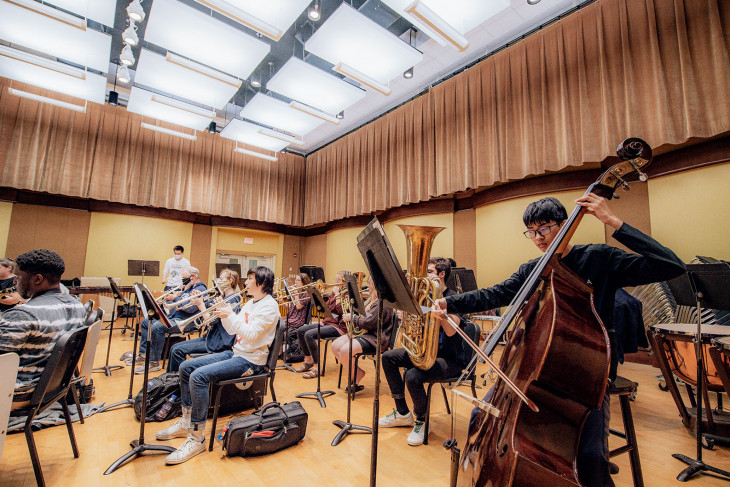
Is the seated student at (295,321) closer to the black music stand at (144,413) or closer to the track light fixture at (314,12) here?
the black music stand at (144,413)

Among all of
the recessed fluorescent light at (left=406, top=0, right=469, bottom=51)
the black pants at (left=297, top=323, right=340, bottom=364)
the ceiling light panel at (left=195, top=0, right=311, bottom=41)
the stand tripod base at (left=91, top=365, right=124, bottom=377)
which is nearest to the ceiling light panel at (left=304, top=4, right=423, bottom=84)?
the ceiling light panel at (left=195, top=0, right=311, bottom=41)

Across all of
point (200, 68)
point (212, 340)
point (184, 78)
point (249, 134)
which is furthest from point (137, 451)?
point (249, 134)

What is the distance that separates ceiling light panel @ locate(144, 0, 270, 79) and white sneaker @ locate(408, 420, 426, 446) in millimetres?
5320

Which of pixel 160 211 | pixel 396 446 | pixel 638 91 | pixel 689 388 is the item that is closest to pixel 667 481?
pixel 689 388

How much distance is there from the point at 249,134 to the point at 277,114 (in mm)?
1225

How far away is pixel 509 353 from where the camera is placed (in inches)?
58.0

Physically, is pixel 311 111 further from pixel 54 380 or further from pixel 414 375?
pixel 54 380

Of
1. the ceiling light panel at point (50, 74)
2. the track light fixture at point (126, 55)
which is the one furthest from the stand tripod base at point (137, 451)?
the track light fixture at point (126, 55)

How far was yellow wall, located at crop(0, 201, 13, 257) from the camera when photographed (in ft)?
24.2

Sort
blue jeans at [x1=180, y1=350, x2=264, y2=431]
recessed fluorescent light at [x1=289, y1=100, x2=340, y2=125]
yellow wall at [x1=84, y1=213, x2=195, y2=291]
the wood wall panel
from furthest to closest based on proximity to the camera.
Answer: yellow wall at [x1=84, y1=213, x2=195, y2=291]
the wood wall panel
recessed fluorescent light at [x1=289, y1=100, x2=340, y2=125]
blue jeans at [x1=180, y1=350, x2=264, y2=431]

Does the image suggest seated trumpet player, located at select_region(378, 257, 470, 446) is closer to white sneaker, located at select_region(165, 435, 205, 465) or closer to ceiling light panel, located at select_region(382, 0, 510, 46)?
white sneaker, located at select_region(165, 435, 205, 465)

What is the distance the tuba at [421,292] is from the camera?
7.57 feet

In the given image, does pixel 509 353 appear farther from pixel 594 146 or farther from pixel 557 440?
pixel 594 146

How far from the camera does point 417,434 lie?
2654 millimetres
